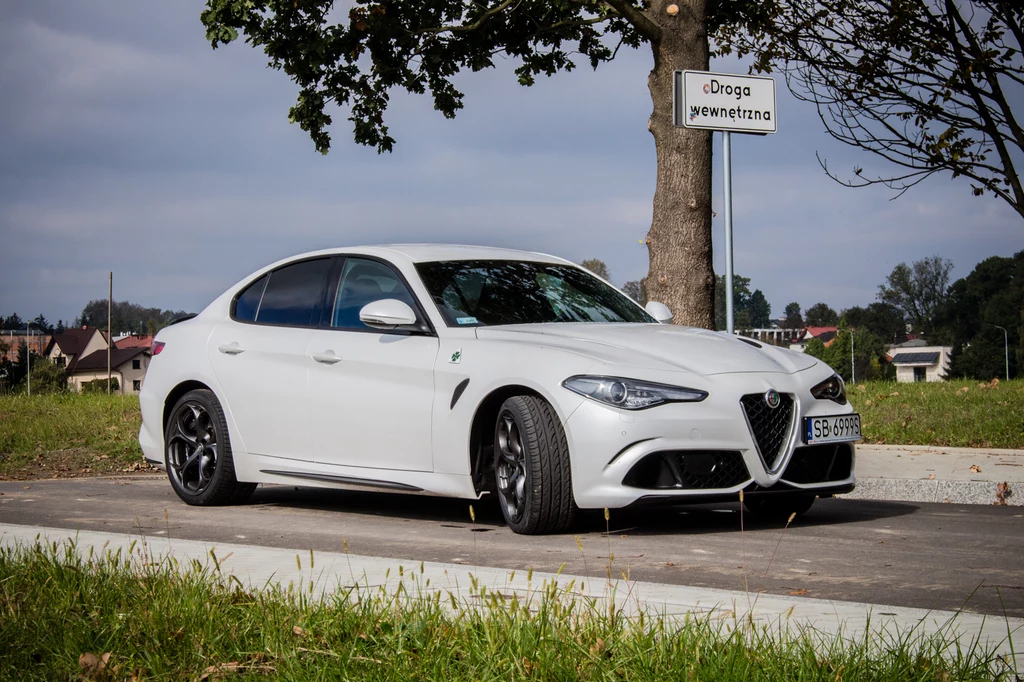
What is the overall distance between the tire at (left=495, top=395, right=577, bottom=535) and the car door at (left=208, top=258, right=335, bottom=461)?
1.64 m

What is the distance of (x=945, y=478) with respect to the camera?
8336 mm

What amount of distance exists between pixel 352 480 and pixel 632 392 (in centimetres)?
194

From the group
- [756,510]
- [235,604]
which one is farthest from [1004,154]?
[235,604]

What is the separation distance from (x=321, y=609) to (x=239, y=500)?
179 inches

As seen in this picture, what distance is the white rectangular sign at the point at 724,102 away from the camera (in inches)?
365

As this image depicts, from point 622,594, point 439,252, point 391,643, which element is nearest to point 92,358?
point 439,252

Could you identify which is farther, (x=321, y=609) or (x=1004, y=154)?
(x=1004, y=154)

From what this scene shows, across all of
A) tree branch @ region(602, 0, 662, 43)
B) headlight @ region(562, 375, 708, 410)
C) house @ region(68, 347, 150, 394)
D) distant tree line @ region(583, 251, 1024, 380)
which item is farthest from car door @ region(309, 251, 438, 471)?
house @ region(68, 347, 150, 394)

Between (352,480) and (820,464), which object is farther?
(352,480)

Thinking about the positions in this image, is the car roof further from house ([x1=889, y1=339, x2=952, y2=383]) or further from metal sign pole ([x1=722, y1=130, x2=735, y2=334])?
house ([x1=889, y1=339, x2=952, y2=383])

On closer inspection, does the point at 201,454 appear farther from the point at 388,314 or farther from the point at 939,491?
the point at 939,491

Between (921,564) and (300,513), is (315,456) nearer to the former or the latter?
(300,513)

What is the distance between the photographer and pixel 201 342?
326 inches

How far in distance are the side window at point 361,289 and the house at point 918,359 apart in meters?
143
